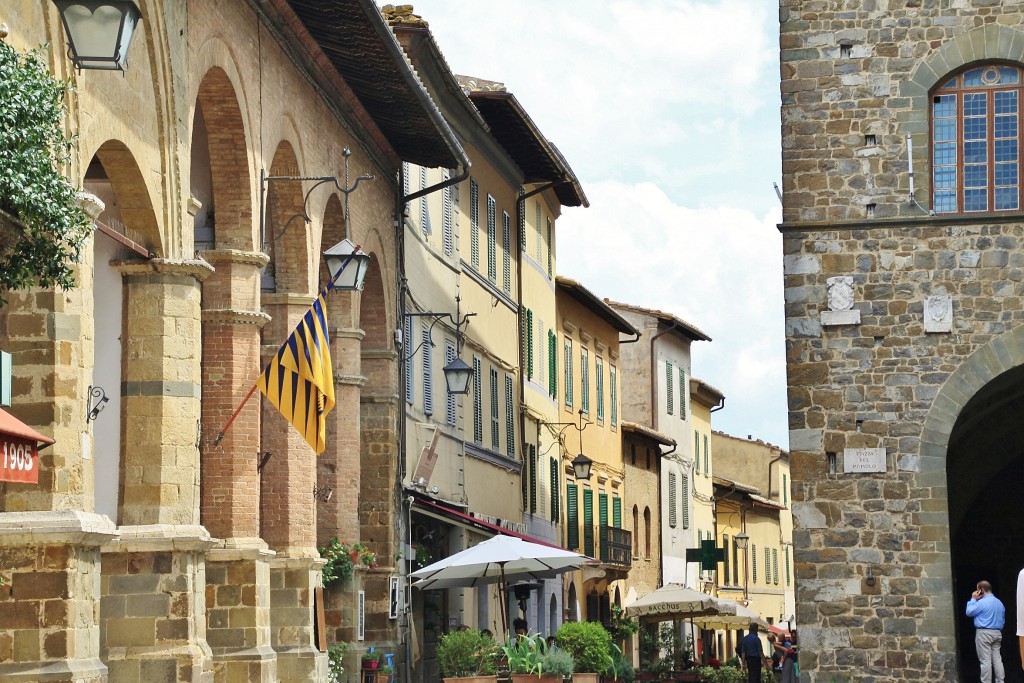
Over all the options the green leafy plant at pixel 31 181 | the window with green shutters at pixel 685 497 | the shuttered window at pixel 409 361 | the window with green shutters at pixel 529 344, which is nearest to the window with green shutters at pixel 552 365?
the window with green shutters at pixel 529 344

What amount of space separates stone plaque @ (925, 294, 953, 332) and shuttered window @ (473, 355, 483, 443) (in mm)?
9833

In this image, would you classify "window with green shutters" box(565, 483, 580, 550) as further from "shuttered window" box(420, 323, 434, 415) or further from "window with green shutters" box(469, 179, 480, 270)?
"shuttered window" box(420, 323, 434, 415)

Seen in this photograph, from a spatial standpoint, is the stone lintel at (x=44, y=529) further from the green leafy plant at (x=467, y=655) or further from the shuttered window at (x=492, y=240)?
the shuttered window at (x=492, y=240)

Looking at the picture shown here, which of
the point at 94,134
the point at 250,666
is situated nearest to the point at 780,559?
the point at 250,666

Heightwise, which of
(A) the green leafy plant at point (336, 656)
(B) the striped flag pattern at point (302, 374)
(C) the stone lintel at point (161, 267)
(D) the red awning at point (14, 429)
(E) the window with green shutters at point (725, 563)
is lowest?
(A) the green leafy plant at point (336, 656)

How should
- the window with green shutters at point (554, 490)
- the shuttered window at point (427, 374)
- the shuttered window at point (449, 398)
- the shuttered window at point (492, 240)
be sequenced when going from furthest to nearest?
the window with green shutters at point (554, 490) → the shuttered window at point (492, 240) → the shuttered window at point (449, 398) → the shuttered window at point (427, 374)

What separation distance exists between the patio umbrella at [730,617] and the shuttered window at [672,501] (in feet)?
16.5

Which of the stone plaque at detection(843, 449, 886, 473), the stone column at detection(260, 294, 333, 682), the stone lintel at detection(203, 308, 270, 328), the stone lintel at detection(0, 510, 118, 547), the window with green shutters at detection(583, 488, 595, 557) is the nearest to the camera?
the stone lintel at detection(0, 510, 118, 547)

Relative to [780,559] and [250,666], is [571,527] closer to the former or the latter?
[250,666]

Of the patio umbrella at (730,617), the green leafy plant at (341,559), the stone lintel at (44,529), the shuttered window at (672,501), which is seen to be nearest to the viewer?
the stone lintel at (44,529)

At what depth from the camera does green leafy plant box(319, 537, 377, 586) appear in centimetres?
1894

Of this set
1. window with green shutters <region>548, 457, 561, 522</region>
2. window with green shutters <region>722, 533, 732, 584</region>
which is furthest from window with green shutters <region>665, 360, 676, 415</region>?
window with green shutters <region>548, 457, 561, 522</region>

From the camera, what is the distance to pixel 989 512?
26.4m

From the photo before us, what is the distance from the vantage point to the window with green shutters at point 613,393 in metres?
40.8
